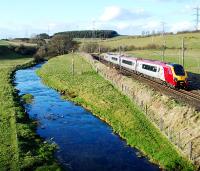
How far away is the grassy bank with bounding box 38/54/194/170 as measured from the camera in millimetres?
27016

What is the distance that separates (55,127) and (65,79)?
31249 millimetres

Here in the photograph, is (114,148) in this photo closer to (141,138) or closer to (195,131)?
(141,138)

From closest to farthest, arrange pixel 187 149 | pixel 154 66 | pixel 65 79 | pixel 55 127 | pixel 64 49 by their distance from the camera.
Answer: pixel 187 149, pixel 55 127, pixel 154 66, pixel 65 79, pixel 64 49

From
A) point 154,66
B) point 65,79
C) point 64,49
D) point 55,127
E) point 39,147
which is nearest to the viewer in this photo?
point 39,147

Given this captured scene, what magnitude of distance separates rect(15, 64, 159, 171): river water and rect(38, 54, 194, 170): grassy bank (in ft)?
2.68

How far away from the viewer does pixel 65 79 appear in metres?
68.4

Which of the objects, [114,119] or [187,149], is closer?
[187,149]

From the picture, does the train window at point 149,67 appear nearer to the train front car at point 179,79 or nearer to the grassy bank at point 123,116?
the grassy bank at point 123,116

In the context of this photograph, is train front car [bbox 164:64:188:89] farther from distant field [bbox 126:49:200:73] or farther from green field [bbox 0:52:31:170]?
distant field [bbox 126:49:200:73]

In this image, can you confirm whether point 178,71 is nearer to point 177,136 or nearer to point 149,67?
point 149,67

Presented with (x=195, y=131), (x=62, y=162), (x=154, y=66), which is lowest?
(x=62, y=162)

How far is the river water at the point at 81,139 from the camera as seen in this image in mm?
27016

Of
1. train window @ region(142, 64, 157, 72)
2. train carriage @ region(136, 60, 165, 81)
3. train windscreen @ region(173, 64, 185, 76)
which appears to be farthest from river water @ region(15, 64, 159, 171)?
train window @ region(142, 64, 157, 72)

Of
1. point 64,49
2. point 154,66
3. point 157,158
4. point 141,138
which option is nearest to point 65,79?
point 154,66
